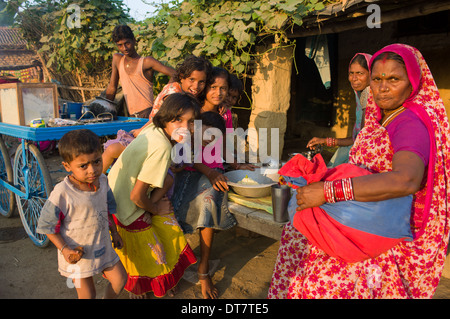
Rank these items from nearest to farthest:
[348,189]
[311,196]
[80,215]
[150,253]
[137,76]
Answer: [348,189], [311,196], [80,215], [150,253], [137,76]

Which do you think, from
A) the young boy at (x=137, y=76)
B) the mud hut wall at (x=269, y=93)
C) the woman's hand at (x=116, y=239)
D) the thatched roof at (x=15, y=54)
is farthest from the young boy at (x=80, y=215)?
the thatched roof at (x=15, y=54)

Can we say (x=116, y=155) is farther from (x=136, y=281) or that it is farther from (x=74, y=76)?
(x=74, y=76)

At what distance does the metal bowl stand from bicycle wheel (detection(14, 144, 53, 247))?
1.76m

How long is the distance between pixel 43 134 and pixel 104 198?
1.30 m

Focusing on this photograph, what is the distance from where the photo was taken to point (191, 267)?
10.3 feet

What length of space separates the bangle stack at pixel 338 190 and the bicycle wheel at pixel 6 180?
3.68m

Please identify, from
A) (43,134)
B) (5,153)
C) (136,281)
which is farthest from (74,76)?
(136,281)

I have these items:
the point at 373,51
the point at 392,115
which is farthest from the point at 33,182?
the point at 373,51

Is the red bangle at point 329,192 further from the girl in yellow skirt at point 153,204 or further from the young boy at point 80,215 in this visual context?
the young boy at point 80,215

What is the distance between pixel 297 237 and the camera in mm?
2137

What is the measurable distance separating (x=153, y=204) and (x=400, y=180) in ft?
5.34

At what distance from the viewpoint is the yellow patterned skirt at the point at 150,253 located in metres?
2.56

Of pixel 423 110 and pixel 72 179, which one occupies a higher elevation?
pixel 423 110

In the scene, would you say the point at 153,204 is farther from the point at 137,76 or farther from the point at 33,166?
the point at 137,76
